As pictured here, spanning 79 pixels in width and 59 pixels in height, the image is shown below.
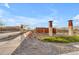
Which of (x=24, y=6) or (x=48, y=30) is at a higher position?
(x=24, y=6)

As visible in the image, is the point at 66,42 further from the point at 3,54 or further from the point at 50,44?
the point at 3,54

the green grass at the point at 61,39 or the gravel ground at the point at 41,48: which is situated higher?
the green grass at the point at 61,39

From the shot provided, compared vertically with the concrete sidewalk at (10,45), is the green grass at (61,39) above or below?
above

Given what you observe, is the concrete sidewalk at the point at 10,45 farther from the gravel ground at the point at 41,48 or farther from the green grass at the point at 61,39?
the green grass at the point at 61,39

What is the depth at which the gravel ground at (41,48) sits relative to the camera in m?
2.43

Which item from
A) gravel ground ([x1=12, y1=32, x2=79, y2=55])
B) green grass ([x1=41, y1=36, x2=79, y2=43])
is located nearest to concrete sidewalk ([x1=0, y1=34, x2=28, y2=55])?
gravel ground ([x1=12, y1=32, x2=79, y2=55])

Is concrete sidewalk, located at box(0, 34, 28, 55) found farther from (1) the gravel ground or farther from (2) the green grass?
(2) the green grass

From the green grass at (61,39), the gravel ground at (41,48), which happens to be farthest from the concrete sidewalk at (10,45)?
the green grass at (61,39)

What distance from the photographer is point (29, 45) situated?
2477 mm

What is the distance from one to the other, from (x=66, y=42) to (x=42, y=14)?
16.4 inches

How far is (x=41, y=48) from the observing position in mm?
2463

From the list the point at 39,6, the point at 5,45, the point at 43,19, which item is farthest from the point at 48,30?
the point at 5,45

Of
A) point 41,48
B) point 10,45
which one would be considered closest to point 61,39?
point 41,48

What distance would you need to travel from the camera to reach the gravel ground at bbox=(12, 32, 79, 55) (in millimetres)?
2432
